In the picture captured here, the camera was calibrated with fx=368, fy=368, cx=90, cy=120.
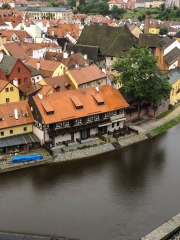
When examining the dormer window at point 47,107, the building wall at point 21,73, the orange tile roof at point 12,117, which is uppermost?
the building wall at point 21,73

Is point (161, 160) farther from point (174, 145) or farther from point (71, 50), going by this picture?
point (71, 50)

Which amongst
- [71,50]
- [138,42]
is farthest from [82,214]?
[138,42]

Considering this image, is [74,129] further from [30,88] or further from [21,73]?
[21,73]

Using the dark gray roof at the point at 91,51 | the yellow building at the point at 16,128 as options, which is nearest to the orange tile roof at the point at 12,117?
the yellow building at the point at 16,128

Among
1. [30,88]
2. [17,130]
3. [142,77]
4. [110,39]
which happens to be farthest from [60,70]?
[110,39]

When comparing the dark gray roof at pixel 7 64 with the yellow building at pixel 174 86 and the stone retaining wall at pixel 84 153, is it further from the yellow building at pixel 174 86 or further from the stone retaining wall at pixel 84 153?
the yellow building at pixel 174 86
